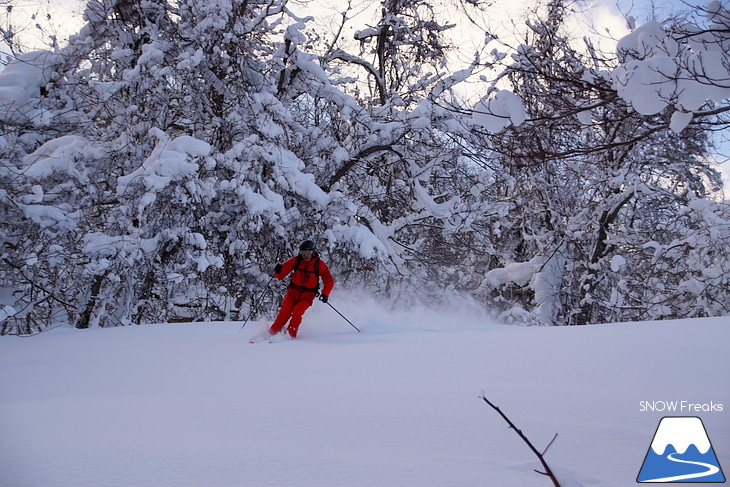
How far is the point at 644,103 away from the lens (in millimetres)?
3258

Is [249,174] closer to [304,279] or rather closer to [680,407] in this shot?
[304,279]

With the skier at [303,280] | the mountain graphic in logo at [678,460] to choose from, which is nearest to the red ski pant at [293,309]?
the skier at [303,280]

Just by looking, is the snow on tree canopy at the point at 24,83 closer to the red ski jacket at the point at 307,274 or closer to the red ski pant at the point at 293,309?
the red ski jacket at the point at 307,274

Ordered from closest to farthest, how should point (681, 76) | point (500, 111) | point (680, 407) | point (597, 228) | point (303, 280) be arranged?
point (680, 407)
point (681, 76)
point (500, 111)
point (303, 280)
point (597, 228)

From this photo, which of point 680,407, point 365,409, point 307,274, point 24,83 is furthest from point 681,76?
point 24,83

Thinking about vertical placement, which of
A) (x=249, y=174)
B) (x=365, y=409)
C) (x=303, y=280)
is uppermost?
(x=249, y=174)

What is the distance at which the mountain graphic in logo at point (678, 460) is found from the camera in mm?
2072

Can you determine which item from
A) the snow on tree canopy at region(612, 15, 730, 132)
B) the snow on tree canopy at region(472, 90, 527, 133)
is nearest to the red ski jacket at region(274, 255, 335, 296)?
the snow on tree canopy at region(472, 90, 527, 133)

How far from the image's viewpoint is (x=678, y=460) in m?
2.17

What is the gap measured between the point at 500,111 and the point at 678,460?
268 cm

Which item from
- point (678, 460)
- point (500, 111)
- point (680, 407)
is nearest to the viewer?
point (678, 460)

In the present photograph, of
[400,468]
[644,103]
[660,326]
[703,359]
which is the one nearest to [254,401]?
[400,468]

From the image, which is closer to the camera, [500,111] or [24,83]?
[500,111]

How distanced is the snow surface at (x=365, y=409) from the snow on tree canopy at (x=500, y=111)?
1.88 metres
